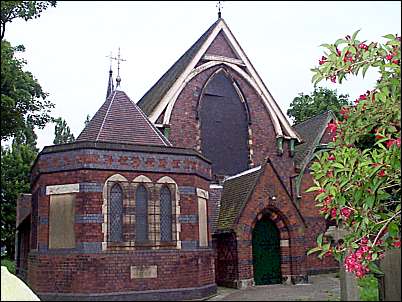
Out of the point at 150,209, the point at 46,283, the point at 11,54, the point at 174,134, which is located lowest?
the point at 46,283

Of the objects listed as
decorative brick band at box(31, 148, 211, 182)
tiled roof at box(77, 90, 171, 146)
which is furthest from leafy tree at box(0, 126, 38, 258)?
Result: decorative brick band at box(31, 148, 211, 182)

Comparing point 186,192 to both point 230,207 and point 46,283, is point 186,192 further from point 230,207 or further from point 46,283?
point 46,283

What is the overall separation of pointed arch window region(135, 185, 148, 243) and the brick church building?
44 millimetres

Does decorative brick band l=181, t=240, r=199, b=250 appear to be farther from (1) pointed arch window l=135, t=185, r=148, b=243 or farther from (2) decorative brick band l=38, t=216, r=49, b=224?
(2) decorative brick band l=38, t=216, r=49, b=224

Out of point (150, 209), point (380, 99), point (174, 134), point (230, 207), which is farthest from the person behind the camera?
point (174, 134)

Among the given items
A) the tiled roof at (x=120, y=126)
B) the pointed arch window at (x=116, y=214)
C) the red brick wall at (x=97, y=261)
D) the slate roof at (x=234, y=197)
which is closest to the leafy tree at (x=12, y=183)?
the tiled roof at (x=120, y=126)

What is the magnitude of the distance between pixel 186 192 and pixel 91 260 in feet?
12.5

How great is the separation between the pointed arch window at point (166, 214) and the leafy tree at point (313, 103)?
19.2 m

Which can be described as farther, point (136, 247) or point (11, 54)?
point (11, 54)

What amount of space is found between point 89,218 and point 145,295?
286 cm

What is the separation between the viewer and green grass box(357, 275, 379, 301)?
7.18m

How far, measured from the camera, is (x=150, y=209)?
16094mm

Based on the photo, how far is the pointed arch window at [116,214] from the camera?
50.9 feet

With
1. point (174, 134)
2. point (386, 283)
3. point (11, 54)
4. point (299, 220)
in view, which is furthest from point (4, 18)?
point (386, 283)
